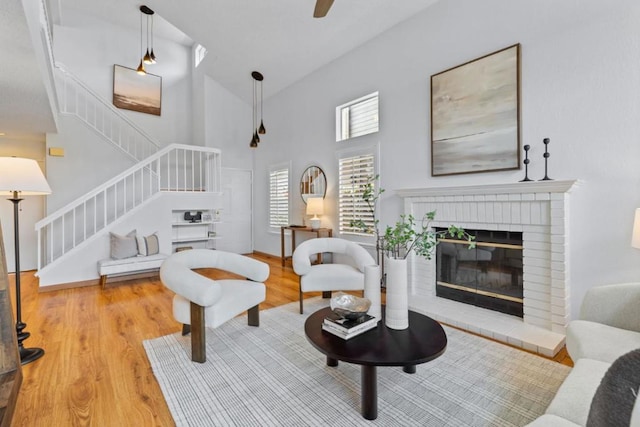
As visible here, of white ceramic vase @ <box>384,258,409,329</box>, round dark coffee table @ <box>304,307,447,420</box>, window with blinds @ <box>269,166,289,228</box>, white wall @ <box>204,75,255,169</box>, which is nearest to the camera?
round dark coffee table @ <box>304,307,447,420</box>

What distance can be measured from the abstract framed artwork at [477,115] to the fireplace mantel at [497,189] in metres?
0.25

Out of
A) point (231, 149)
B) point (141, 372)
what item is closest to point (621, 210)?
point (141, 372)

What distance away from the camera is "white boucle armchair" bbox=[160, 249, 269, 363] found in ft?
7.38

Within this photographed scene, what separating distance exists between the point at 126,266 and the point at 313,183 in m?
3.22

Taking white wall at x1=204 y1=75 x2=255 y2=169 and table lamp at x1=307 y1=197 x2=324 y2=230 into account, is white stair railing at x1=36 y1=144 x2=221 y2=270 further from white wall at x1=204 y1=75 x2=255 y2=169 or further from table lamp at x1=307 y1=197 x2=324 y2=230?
table lamp at x1=307 y1=197 x2=324 y2=230

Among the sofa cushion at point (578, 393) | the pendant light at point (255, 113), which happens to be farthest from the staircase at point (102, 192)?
the sofa cushion at point (578, 393)

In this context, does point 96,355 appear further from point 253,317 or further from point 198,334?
point 253,317

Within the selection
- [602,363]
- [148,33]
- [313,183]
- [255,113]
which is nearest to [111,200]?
[255,113]

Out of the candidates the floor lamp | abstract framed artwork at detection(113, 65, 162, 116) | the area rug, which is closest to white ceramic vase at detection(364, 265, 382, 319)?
the area rug

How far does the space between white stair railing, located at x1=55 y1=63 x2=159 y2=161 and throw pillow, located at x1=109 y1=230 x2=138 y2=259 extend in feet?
6.71

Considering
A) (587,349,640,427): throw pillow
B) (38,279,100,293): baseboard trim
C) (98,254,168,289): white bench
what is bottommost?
(38,279,100,293): baseboard trim

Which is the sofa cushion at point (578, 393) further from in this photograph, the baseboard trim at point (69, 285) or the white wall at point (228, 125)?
the white wall at point (228, 125)

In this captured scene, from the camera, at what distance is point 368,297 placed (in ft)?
7.02

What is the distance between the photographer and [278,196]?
21.2 feet
